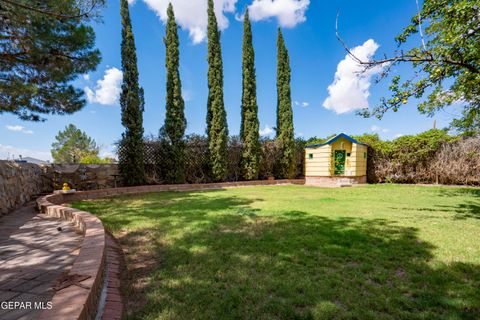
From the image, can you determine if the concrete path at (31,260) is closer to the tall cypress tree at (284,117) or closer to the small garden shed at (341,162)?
the tall cypress tree at (284,117)

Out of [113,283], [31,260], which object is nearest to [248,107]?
[31,260]

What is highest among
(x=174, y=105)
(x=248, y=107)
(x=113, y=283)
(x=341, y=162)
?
(x=248, y=107)

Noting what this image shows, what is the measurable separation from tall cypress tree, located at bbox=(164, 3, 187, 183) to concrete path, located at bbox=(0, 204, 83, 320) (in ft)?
20.9

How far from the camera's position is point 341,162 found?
13.3 metres

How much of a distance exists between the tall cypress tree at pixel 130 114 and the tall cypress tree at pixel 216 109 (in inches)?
144

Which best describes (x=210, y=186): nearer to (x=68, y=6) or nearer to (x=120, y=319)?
(x=68, y=6)

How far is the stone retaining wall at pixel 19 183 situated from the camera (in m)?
5.49

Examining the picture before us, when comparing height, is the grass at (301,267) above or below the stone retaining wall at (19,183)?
below

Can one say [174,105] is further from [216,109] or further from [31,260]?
[31,260]

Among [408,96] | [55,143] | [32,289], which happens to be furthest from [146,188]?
[55,143]

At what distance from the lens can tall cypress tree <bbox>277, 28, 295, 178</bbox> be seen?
14594 millimetres

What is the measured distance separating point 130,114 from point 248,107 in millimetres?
6768

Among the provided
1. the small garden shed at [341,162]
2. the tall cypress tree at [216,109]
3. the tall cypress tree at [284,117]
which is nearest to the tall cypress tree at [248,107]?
the tall cypress tree at [216,109]

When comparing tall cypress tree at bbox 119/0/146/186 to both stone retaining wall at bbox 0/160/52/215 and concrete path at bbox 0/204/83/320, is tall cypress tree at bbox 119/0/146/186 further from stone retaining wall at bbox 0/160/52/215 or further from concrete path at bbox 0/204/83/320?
concrete path at bbox 0/204/83/320
